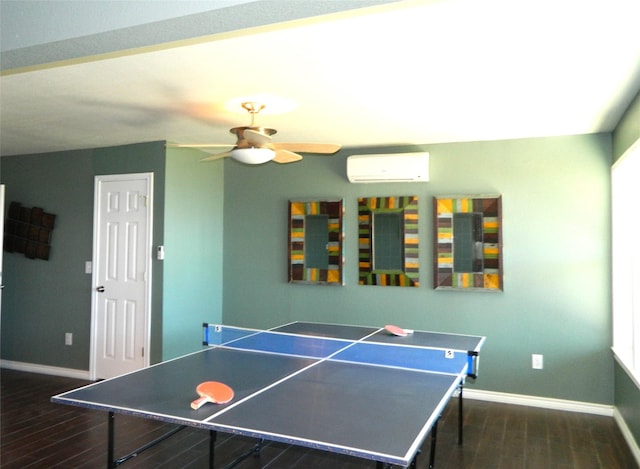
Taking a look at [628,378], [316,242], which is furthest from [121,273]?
[628,378]

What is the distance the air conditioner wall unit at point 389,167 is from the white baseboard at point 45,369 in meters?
3.14

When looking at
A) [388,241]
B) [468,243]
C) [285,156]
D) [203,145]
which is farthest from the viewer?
[388,241]

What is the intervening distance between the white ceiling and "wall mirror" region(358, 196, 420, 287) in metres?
0.61

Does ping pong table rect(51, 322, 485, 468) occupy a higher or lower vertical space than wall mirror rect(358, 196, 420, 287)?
lower

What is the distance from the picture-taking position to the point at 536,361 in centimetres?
418

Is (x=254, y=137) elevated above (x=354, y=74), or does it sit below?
below

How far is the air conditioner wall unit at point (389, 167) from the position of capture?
441 centimetres

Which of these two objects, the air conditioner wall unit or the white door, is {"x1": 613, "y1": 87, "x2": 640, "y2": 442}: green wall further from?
the white door

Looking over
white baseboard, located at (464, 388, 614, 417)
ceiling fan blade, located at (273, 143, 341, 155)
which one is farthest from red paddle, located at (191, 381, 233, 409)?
white baseboard, located at (464, 388, 614, 417)

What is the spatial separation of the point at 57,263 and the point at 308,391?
3900 mm

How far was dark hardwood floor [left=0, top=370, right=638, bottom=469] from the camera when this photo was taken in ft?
10.1

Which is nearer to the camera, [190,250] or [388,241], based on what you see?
[388,241]

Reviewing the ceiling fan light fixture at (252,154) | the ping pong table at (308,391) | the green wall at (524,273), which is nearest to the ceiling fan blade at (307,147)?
the ceiling fan light fixture at (252,154)

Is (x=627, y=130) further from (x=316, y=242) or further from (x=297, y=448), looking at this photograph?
(x=297, y=448)
